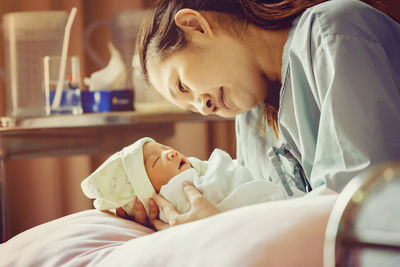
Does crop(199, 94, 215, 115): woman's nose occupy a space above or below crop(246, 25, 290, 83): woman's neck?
below

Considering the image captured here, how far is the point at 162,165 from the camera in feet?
3.92

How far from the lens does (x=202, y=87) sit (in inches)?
44.4

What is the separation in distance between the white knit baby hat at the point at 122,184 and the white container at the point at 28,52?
0.82 metres

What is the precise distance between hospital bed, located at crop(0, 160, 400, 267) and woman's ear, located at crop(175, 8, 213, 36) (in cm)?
41

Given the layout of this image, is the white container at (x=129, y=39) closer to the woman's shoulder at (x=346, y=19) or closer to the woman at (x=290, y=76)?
the woman at (x=290, y=76)

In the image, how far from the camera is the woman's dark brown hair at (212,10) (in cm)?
112

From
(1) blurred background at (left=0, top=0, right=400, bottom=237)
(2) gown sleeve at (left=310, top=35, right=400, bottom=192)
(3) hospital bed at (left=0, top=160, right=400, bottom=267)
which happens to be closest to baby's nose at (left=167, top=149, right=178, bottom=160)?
(3) hospital bed at (left=0, top=160, right=400, bottom=267)

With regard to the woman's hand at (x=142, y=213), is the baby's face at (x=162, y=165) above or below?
above

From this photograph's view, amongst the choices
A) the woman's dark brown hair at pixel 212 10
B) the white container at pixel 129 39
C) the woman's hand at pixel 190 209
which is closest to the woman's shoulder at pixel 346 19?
the woman's dark brown hair at pixel 212 10

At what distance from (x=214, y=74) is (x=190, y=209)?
28cm

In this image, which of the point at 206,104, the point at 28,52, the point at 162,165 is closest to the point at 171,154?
the point at 162,165

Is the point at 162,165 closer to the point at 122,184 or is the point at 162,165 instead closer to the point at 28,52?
the point at 122,184

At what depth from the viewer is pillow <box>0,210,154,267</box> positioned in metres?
0.78

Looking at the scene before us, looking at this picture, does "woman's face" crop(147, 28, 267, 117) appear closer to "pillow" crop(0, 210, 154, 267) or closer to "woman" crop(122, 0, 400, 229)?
"woman" crop(122, 0, 400, 229)
